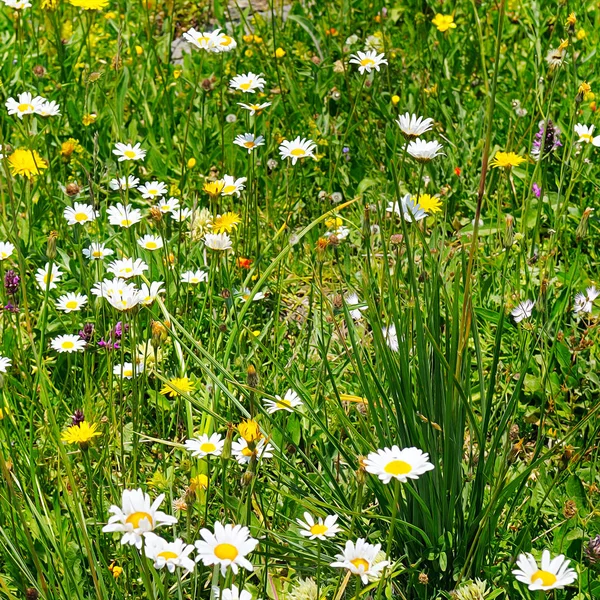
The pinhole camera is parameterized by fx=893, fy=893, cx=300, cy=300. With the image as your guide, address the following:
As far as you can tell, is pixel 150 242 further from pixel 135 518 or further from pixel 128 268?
pixel 135 518

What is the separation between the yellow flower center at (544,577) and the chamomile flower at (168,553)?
46 centimetres

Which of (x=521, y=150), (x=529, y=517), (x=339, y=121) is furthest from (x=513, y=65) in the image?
(x=529, y=517)

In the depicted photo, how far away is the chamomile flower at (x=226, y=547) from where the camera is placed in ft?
A: 3.75

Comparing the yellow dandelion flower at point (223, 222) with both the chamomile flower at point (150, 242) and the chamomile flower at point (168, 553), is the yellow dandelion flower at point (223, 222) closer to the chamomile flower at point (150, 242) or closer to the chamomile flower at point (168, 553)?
the chamomile flower at point (150, 242)

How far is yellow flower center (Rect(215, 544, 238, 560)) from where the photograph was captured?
45.4 inches

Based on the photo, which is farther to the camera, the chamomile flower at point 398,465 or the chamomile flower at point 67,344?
the chamomile flower at point 67,344

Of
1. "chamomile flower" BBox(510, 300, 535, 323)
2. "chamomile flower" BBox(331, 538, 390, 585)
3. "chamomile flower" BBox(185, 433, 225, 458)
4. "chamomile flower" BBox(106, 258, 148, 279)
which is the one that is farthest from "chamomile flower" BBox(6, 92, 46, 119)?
"chamomile flower" BBox(331, 538, 390, 585)

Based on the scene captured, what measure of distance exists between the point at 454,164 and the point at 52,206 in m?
1.24

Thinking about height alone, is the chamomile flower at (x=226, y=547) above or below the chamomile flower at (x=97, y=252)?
below

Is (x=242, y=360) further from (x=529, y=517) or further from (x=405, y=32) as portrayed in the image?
(x=405, y=32)

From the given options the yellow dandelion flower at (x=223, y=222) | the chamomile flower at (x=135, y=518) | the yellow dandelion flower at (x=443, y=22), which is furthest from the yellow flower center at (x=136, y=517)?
the yellow dandelion flower at (x=443, y=22)

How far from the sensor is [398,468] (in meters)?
1.23

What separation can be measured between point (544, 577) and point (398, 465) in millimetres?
241

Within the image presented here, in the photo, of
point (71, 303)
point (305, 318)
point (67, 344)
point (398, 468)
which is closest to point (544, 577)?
point (398, 468)
